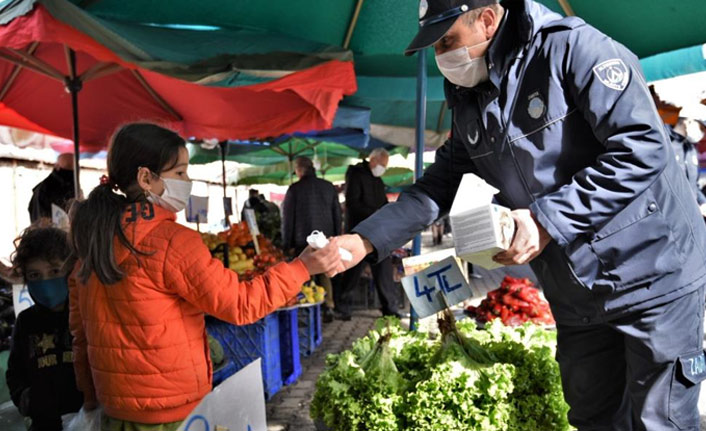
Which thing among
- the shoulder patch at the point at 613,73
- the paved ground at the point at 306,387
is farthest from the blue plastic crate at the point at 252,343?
the shoulder patch at the point at 613,73

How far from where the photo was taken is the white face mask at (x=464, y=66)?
1.78 meters

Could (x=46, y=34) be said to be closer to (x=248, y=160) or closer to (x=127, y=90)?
(x=127, y=90)

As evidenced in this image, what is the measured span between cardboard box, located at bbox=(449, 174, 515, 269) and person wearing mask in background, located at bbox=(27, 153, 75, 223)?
6.45 meters

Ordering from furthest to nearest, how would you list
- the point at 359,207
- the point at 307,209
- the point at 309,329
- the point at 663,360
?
1. the point at 359,207
2. the point at 307,209
3. the point at 309,329
4. the point at 663,360

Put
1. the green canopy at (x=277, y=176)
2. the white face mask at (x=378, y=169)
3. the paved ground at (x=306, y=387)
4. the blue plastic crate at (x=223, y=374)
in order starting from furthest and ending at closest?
the green canopy at (x=277, y=176)
the white face mask at (x=378, y=169)
the paved ground at (x=306, y=387)
the blue plastic crate at (x=223, y=374)

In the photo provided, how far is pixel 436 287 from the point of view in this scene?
234 centimetres

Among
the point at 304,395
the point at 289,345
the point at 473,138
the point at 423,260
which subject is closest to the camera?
the point at 473,138

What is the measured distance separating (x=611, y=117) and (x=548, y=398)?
1.33 meters

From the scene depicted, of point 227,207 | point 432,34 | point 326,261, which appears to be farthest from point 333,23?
point 227,207

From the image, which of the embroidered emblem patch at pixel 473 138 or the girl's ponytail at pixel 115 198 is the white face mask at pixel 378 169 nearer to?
the girl's ponytail at pixel 115 198

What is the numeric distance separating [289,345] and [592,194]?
4263mm

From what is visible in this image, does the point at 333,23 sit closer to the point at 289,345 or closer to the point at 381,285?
the point at 289,345

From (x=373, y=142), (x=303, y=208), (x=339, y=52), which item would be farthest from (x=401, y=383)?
(x=373, y=142)

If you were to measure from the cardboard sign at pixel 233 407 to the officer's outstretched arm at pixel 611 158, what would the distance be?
116cm
